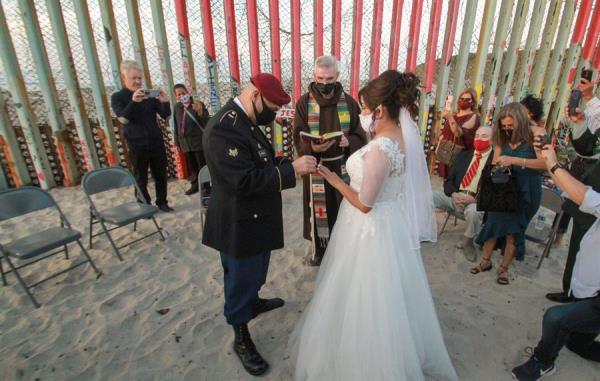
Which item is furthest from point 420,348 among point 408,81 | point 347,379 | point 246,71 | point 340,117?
point 246,71

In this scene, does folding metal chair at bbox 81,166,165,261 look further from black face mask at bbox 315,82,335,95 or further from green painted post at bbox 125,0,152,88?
black face mask at bbox 315,82,335,95

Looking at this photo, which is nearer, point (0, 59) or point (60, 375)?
point (60, 375)

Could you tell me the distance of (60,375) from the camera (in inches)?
95.7

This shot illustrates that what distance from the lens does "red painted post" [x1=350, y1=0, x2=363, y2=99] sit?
607 cm

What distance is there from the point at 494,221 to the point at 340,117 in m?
2.01

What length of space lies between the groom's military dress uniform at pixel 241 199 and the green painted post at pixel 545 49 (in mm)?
8106

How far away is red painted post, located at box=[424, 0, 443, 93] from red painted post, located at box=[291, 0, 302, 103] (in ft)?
8.60

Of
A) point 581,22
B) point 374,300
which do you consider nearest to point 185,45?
point 374,300

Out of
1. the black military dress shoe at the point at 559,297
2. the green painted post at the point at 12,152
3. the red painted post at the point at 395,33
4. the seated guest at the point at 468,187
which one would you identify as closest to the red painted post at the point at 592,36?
the red painted post at the point at 395,33

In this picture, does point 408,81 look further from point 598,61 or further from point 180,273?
point 598,61

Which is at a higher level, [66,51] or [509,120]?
[66,51]

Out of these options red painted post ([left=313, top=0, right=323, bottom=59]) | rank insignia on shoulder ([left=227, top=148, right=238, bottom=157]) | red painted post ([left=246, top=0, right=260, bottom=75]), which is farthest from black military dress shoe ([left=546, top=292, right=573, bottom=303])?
red painted post ([left=246, top=0, right=260, bottom=75])

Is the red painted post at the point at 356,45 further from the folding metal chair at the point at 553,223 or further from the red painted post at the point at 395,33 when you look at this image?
the folding metal chair at the point at 553,223

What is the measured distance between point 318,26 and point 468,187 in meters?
3.93
